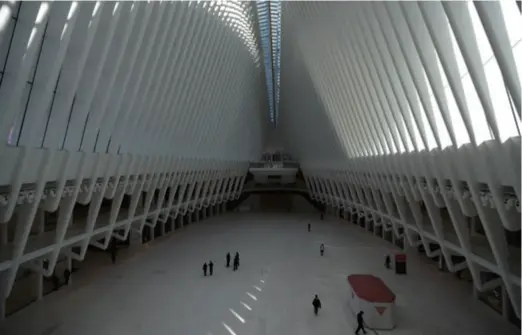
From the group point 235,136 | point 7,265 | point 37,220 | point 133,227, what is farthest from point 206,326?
point 235,136

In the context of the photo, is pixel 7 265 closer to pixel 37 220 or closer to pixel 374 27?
pixel 37 220

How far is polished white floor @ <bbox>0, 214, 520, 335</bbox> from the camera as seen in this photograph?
475 inches

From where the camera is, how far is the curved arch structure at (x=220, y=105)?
26.0 ft

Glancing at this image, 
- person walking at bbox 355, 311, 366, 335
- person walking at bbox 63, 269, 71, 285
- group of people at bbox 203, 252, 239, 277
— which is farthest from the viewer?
group of people at bbox 203, 252, 239, 277

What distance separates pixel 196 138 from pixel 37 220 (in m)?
9.85

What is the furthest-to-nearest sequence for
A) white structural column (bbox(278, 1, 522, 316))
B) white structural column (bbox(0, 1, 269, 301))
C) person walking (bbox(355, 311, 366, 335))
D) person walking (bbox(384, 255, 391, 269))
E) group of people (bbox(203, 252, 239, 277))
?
person walking (bbox(384, 255, 391, 269))
group of people (bbox(203, 252, 239, 277))
person walking (bbox(355, 311, 366, 335))
white structural column (bbox(0, 1, 269, 301))
white structural column (bbox(278, 1, 522, 316))

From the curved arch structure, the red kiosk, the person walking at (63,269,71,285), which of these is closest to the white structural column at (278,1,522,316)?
the curved arch structure

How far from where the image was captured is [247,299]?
14945 mm

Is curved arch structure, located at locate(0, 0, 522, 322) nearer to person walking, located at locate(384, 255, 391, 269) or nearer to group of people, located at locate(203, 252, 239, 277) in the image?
person walking, located at locate(384, 255, 391, 269)

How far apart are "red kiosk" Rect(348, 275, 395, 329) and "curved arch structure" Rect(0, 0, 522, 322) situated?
2.68 m

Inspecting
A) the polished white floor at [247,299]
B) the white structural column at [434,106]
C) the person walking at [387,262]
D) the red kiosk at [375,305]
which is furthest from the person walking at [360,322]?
the person walking at [387,262]

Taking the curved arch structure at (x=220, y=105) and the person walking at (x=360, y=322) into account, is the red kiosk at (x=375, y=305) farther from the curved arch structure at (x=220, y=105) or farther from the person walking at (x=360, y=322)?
the curved arch structure at (x=220, y=105)

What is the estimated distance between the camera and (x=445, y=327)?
1209 centimetres

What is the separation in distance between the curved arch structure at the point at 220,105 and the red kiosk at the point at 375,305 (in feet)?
8.78
